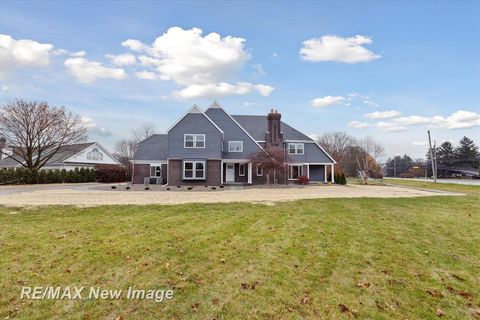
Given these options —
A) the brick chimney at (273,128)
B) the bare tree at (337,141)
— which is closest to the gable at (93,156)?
the brick chimney at (273,128)

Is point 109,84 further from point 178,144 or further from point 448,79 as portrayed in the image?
point 448,79

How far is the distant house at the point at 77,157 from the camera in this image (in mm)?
44000

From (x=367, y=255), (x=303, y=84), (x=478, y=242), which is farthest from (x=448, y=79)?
(x=367, y=255)

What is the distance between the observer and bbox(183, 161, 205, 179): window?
89.1ft

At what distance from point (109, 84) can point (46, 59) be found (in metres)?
4.19

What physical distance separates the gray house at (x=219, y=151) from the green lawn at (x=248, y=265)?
17695mm

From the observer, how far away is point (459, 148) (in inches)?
2844

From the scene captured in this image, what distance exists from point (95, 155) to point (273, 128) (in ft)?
108

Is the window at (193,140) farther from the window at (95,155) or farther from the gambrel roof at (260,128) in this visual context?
the window at (95,155)

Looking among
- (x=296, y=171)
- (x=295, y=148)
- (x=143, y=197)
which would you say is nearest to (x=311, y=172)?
(x=296, y=171)

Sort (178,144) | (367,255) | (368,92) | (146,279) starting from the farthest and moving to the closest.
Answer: (178,144), (368,92), (367,255), (146,279)

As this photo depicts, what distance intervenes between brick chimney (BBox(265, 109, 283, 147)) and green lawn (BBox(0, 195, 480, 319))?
23.0m

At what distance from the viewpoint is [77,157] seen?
45.8m

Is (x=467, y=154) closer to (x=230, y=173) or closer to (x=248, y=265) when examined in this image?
(x=230, y=173)
